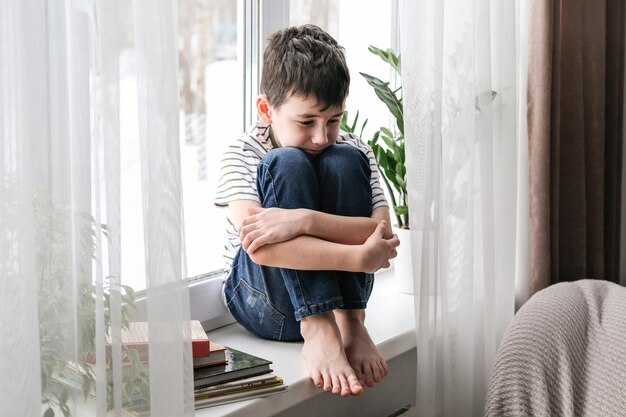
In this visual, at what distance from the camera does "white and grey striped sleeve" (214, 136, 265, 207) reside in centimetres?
156

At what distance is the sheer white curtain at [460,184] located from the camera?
64.2 inches

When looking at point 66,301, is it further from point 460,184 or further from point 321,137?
point 460,184

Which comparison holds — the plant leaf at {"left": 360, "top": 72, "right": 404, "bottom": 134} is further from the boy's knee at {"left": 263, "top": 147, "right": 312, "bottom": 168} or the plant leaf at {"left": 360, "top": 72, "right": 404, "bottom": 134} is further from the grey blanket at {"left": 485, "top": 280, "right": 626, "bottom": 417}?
the grey blanket at {"left": 485, "top": 280, "right": 626, "bottom": 417}

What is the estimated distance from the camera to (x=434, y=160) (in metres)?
1.64

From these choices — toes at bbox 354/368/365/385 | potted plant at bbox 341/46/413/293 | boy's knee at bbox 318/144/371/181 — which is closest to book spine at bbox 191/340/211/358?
toes at bbox 354/368/365/385

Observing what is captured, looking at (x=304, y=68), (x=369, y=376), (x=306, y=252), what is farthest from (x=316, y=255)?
(x=304, y=68)

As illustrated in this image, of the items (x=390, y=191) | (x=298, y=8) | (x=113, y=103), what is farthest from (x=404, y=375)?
(x=113, y=103)

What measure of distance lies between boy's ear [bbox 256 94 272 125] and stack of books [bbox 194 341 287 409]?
481 mm

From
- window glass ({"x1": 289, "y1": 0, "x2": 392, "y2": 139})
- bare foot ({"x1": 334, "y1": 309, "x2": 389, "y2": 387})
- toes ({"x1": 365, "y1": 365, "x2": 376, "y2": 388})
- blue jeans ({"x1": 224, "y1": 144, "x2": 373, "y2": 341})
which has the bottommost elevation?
toes ({"x1": 365, "y1": 365, "x2": 376, "y2": 388})

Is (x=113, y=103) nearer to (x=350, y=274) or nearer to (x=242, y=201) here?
(x=242, y=201)

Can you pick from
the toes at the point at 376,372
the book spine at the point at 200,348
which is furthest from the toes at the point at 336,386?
the book spine at the point at 200,348

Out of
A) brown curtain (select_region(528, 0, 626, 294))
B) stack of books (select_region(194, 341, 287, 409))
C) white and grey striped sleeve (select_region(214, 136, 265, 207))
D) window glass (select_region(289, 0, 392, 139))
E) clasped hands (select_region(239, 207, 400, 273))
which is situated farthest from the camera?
window glass (select_region(289, 0, 392, 139))

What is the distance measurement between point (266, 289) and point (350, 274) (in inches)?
6.6

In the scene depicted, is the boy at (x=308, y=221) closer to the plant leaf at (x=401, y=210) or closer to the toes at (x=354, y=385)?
the toes at (x=354, y=385)
